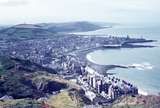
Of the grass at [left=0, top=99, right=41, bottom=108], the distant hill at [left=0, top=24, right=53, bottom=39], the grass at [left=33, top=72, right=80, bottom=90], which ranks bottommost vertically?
the distant hill at [left=0, top=24, right=53, bottom=39]

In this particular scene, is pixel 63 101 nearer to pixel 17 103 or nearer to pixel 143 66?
pixel 17 103

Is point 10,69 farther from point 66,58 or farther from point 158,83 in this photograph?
point 66,58

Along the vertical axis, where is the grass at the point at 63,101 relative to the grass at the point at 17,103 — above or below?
below

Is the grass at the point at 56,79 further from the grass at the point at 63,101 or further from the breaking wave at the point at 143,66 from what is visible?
the breaking wave at the point at 143,66

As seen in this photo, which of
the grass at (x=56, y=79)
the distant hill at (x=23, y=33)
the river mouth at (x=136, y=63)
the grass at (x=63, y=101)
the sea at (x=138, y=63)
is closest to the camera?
the grass at (x=63, y=101)

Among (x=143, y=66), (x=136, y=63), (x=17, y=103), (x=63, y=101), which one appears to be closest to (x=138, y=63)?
(x=136, y=63)

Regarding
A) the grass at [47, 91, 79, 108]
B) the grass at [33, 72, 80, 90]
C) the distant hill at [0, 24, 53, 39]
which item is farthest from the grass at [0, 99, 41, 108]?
the distant hill at [0, 24, 53, 39]

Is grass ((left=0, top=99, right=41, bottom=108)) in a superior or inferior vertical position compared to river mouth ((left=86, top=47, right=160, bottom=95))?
superior

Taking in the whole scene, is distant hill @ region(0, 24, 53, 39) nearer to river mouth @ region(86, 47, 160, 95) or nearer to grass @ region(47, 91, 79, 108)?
river mouth @ region(86, 47, 160, 95)

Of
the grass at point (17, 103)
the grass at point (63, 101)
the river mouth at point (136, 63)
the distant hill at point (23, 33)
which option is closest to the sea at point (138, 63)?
the river mouth at point (136, 63)
